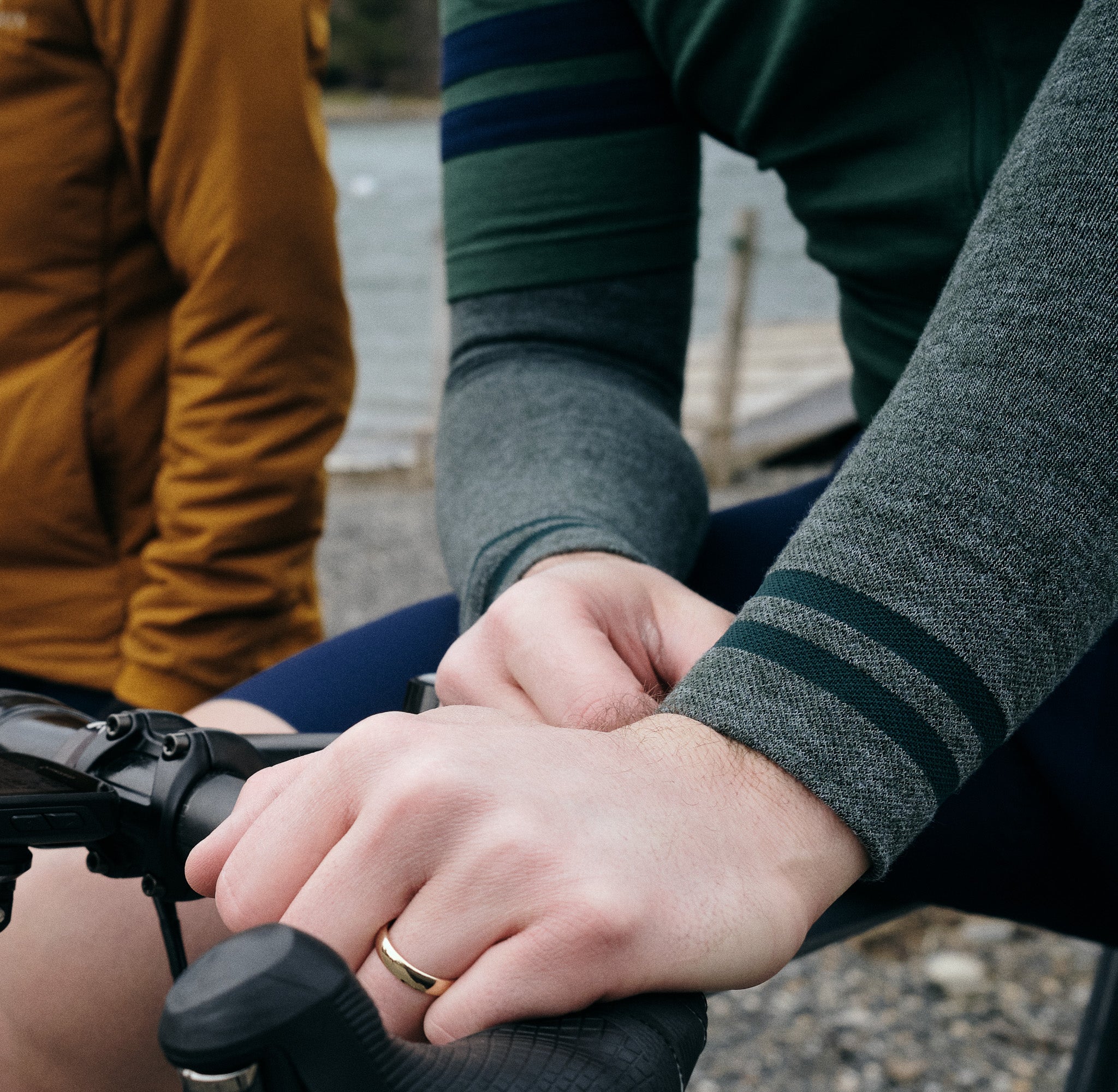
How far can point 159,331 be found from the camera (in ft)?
5.09

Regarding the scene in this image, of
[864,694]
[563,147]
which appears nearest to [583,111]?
[563,147]

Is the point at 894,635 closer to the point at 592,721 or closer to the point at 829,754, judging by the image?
the point at 829,754

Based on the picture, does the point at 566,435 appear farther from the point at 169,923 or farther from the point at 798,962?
the point at 798,962

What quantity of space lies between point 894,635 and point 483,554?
40 cm

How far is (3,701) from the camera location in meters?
0.68

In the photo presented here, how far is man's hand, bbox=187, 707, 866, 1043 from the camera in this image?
1.44 ft

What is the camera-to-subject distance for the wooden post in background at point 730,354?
6059 mm

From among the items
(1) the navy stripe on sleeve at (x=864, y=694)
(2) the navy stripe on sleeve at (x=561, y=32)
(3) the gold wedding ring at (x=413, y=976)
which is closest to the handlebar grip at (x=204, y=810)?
(3) the gold wedding ring at (x=413, y=976)

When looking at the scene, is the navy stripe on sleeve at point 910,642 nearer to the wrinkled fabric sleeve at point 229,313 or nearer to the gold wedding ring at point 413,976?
the gold wedding ring at point 413,976

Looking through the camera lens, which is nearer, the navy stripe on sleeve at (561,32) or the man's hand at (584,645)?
the man's hand at (584,645)

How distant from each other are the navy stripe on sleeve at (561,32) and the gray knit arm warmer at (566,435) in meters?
0.21

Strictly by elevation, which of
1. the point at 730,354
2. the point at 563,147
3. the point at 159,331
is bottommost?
the point at 730,354

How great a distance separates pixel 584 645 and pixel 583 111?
62 cm

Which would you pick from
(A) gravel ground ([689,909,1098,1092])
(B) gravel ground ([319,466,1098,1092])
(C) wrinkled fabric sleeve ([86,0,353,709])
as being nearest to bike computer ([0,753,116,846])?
(C) wrinkled fabric sleeve ([86,0,353,709])
